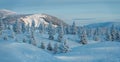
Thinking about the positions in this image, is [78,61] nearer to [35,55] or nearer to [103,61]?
[103,61]

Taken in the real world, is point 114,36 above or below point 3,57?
below

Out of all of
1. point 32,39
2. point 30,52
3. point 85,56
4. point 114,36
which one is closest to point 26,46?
point 30,52

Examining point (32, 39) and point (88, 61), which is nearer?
point (88, 61)

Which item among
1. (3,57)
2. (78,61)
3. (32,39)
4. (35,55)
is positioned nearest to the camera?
(3,57)

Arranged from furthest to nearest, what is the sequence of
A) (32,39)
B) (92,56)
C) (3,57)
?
(32,39)
(92,56)
(3,57)

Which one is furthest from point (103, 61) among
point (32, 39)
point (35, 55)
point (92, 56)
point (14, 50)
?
point (32, 39)

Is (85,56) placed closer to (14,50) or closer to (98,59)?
(98,59)

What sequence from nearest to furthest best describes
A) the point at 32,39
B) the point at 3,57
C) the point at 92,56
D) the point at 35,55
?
the point at 3,57, the point at 35,55, the point at 92,56, the point at 32,39

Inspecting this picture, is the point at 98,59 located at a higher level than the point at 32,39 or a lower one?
higher

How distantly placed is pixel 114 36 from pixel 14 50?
310 ft

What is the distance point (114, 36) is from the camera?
13638 centimetres

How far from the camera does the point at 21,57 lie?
146 ft

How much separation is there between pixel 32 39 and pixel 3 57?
3441 inches

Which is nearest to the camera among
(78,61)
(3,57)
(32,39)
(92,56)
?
(3,57)
